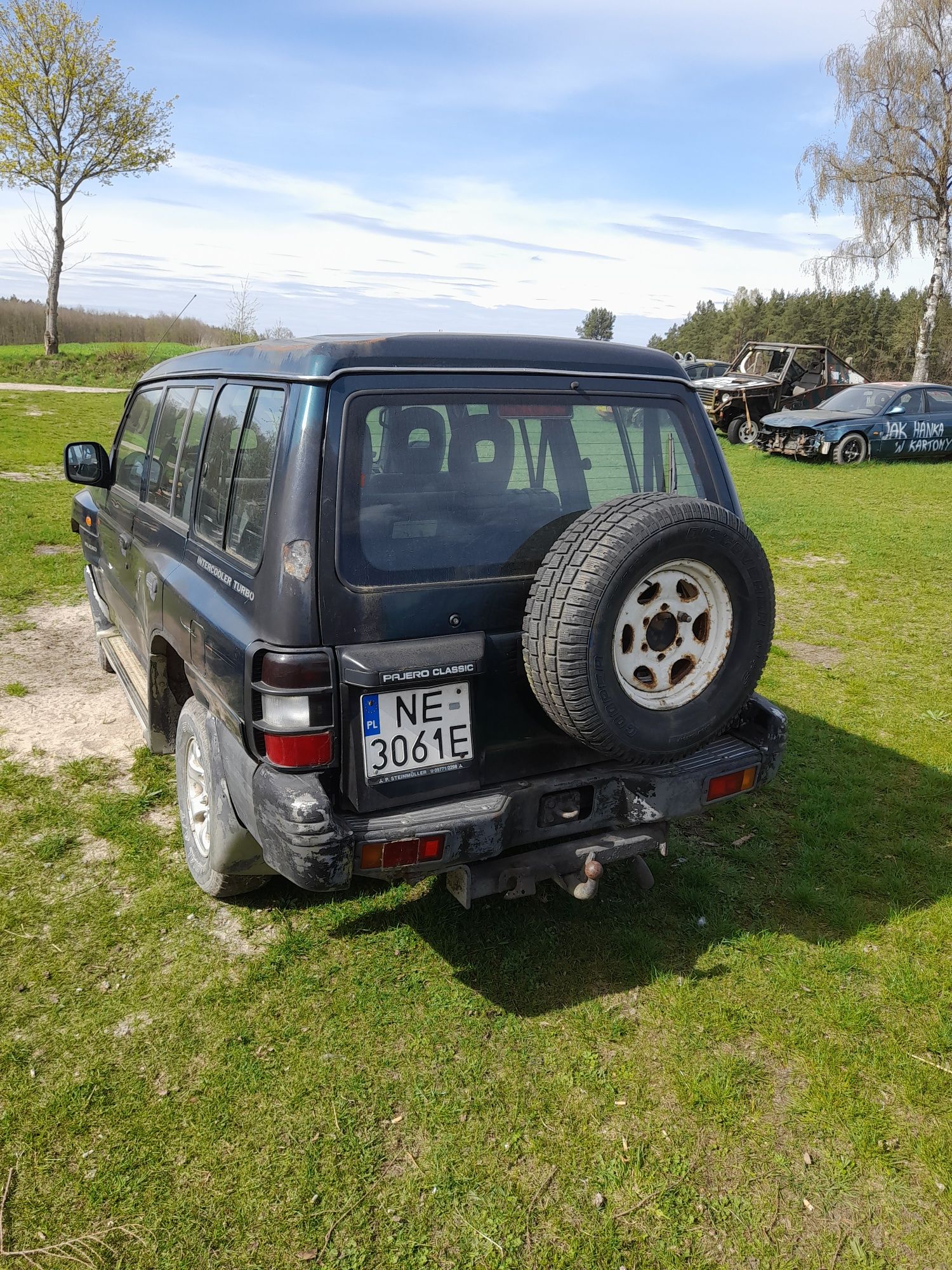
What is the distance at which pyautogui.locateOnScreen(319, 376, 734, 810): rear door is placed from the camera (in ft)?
8.55

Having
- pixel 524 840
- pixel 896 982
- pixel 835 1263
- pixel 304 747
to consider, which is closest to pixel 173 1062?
pixel 304 747

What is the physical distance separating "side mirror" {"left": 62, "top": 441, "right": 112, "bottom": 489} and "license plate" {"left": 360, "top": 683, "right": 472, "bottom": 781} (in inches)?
115

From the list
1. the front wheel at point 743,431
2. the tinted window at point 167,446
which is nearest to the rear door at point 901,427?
the front wheel at point 743,431

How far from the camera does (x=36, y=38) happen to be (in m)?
27.0

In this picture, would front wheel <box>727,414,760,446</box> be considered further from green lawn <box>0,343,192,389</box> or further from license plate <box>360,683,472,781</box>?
license plate <box>360,683,472,781</box>

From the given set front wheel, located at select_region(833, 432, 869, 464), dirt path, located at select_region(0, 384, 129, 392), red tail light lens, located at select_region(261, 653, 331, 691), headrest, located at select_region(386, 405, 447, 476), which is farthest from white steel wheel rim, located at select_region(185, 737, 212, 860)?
dirt path, located at select_region(0, 384, 129, 392)

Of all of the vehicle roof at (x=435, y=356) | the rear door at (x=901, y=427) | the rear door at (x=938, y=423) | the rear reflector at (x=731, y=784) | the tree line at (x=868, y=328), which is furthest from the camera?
the tree line at (x=868, y=328)

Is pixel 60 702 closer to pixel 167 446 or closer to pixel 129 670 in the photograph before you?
pixel 129 670

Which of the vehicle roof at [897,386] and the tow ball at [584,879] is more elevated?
the vehicle roof at [897,386]

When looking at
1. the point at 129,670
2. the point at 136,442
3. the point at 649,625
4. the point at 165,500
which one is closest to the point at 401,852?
the point at 649,625

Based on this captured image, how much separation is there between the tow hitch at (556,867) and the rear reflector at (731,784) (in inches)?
9.8

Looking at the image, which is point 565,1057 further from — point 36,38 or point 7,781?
point 36,38

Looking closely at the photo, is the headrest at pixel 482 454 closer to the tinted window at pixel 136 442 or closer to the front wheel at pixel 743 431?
the tinted window at pixel 136 442

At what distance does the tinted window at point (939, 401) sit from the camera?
1695 centimetres
